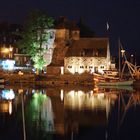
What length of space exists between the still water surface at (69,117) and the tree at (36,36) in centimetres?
2783

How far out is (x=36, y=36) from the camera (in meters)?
85.8

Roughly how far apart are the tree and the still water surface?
2783 centimetres

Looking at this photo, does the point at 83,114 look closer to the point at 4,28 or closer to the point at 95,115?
the point at 95,115

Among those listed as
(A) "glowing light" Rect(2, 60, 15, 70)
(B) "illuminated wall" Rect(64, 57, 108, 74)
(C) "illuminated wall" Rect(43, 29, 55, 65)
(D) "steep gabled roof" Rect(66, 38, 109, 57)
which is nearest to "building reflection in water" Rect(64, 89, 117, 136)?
(B) "illuminated wall" Rect(64, 57, 108, 74)

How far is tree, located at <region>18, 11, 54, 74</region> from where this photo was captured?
8506cm

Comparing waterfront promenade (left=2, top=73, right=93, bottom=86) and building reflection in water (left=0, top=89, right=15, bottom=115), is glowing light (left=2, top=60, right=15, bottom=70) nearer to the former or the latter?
waterfront promenade (left=2, top=73, right=93, bottom=86)

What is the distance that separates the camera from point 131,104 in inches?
1935

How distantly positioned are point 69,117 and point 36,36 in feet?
158

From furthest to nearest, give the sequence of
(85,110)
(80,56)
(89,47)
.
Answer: (89,47), (80,56), (85,110)

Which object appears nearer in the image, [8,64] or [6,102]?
[6,102]

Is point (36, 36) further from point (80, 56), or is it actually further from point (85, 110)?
point (85, 110)

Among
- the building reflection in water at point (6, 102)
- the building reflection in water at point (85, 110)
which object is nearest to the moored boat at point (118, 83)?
the building reflection in water at point (85, 110)

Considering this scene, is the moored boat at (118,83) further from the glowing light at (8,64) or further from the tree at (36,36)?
the glowing light at (8,64)

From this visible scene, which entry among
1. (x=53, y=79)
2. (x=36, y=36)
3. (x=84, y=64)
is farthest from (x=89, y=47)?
(x=53, y=79)
